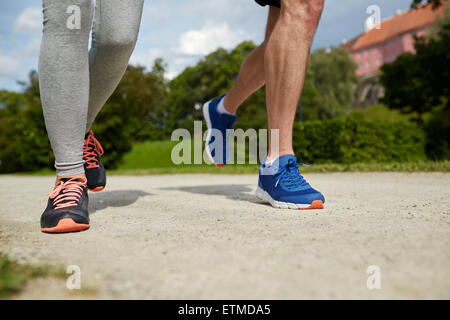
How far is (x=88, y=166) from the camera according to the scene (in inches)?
86.1

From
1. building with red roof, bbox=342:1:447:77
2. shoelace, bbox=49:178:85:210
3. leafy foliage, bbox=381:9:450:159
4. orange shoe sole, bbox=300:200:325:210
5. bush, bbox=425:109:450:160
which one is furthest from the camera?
building with red roof, bbox=342:1:447:77

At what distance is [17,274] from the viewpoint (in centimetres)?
86

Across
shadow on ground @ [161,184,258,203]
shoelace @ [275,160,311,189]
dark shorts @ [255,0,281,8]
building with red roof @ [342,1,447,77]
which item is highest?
building with red roof @ [342,1,447,77]

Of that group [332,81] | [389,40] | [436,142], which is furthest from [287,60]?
[389,40]

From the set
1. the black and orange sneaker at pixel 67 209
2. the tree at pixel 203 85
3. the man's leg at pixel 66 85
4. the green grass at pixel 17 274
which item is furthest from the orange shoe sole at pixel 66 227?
the tree at pixel 203 85

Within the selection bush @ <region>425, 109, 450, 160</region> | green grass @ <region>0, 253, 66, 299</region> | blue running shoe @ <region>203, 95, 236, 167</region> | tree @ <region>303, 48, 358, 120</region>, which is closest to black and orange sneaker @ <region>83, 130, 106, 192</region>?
blue running shoe @ <region>203, 95, 236, 167</region>

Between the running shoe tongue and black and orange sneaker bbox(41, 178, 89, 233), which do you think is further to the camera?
the running shoe tongue

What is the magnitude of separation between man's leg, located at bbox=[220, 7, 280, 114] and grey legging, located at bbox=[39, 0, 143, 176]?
966 millimetres

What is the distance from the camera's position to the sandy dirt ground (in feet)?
2.69

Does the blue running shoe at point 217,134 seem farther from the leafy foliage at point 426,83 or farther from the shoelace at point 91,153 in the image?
the leafy foliage at point 426,83

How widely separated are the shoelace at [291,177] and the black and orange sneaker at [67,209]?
104 cm

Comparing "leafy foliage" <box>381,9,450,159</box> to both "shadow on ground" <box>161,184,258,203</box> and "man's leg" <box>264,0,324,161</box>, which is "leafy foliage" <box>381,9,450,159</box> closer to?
"shadow on ground" <box>161,184,258,203</box>

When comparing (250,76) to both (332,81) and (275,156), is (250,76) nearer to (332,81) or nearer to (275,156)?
(275,156)
